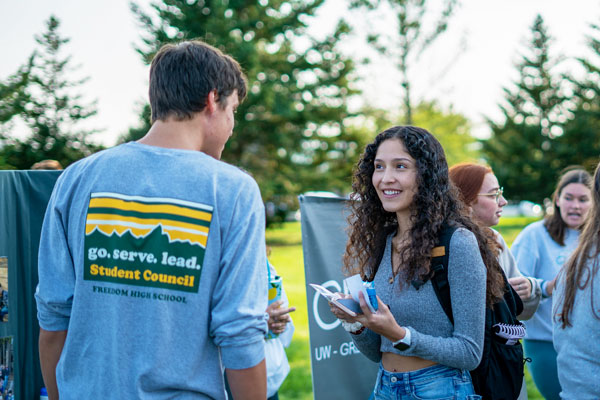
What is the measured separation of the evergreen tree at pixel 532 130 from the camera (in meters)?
29.4

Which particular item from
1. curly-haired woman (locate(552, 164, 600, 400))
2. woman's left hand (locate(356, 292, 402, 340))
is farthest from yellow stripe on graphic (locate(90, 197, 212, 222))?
curly-haired woman (locate(552, 164, 600, 400))

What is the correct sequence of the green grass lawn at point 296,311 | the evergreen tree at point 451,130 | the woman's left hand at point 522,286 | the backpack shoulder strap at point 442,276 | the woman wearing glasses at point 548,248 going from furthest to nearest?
the evergreen tree at point 451,130, the green grass lawn at point 296,311, the woman wearing glasses at point 548,248, the woman's left hand at point 522,286, the backpack shoulder strap at point 442,276

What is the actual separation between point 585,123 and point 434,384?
30162 millimetres

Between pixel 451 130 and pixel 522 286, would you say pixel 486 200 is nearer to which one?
pixel 522 286

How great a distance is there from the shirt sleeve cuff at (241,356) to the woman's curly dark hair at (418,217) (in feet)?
3.32

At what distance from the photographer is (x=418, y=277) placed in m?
2.38

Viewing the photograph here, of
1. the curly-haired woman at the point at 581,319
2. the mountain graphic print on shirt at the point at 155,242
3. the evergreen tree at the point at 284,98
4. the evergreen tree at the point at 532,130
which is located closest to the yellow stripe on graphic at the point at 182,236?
the mountain graphic print on shirt at the point at 155,242

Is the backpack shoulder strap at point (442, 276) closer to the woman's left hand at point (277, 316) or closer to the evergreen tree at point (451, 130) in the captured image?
the woman's left hand at point (277, 316)

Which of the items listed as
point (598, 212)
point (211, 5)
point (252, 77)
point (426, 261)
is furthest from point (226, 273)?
point (211, 5)

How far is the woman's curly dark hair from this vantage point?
245 cm

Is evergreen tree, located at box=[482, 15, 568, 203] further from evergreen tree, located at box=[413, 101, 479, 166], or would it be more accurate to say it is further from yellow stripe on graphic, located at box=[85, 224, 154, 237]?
yellow stripe on graphic, located at box=[85, 224, 154, 237]

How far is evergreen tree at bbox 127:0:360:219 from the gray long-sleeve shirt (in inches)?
778

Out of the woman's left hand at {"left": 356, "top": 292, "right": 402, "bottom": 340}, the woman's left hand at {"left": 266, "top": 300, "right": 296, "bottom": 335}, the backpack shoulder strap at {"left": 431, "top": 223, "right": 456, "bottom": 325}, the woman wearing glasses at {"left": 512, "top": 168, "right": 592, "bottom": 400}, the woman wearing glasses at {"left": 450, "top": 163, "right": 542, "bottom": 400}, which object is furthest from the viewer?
the woman wearing glasses at {"left": 512, "top": 168, "right": 592, "bottom": 400}

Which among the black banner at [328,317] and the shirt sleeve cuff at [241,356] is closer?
the shirt sleeve cuff at [241,356]
